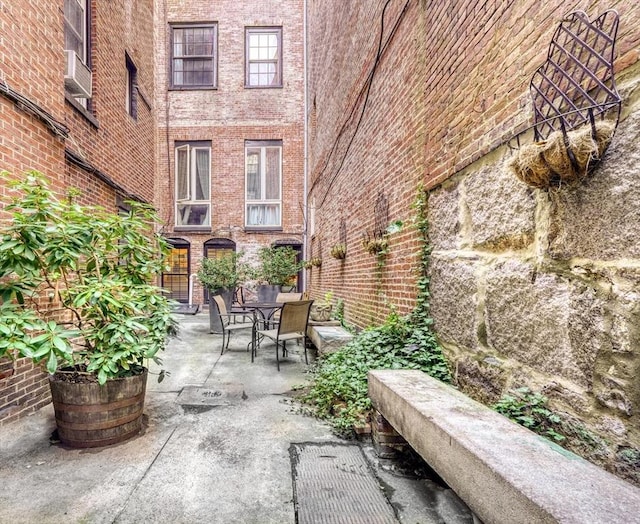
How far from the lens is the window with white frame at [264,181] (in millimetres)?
10344

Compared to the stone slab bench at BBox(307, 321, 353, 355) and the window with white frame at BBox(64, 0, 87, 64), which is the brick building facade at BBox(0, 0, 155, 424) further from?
the stone slab bench at BBox(307, 321, 353, 355)

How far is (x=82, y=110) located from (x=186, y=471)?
4.63m

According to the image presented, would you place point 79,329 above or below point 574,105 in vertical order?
below

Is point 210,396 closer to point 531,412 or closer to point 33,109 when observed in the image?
point 531,412

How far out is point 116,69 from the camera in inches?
219

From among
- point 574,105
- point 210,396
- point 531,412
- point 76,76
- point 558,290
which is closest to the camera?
point 574,105

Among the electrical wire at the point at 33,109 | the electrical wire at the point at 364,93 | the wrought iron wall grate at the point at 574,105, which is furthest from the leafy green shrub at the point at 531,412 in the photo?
the electrical wire at the point at 33,109

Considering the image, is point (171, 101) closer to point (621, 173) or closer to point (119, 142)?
point (119, 142)

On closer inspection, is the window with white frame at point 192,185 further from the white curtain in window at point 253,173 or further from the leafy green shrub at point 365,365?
the leafy green shrub at point 365,365

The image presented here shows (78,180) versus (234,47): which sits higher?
(234,47)

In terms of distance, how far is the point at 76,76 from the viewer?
13.6 ft

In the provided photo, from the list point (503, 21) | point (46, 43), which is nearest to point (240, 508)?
point (503, 21)

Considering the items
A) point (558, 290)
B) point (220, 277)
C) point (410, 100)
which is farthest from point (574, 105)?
point (220, 277)

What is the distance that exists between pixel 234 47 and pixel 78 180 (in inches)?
322
